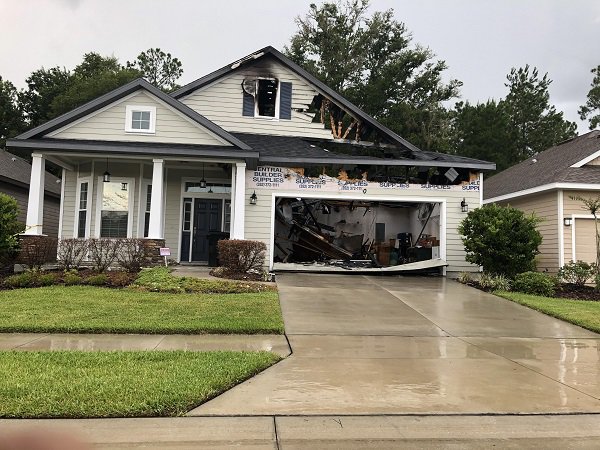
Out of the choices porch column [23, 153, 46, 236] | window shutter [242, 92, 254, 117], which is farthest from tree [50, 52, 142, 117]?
porch column [23, 153, 46, 236]

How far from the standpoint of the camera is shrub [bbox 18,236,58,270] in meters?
12.2

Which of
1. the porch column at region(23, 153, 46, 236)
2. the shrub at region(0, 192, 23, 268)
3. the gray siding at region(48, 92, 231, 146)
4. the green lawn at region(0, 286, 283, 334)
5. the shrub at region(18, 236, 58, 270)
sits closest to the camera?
the green lawn at region(0, 286, 283, 334)

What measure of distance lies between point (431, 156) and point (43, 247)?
41.0ft

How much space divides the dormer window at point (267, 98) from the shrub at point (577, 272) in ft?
35.2

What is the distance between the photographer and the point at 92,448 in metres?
3.43

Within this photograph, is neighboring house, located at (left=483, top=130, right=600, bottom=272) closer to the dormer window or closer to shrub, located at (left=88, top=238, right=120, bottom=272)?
the dormer window

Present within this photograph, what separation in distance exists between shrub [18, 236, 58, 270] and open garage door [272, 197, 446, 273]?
21.4ft

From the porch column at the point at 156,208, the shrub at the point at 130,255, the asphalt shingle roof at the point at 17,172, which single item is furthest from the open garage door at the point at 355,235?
the asphalt shingle roof at the point at 17,172

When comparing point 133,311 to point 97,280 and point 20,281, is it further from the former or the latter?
point 20,281

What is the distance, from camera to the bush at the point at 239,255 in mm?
12484

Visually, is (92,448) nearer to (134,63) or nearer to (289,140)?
(289,140)

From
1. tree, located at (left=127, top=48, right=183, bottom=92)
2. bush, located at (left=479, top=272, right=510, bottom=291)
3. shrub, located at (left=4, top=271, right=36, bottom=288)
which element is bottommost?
shrub, located at (left=4, top=271, right=36, bottom=288)

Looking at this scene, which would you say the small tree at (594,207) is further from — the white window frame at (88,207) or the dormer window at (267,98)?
the white window frame at (88,207)

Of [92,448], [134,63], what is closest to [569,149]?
[92,448]
